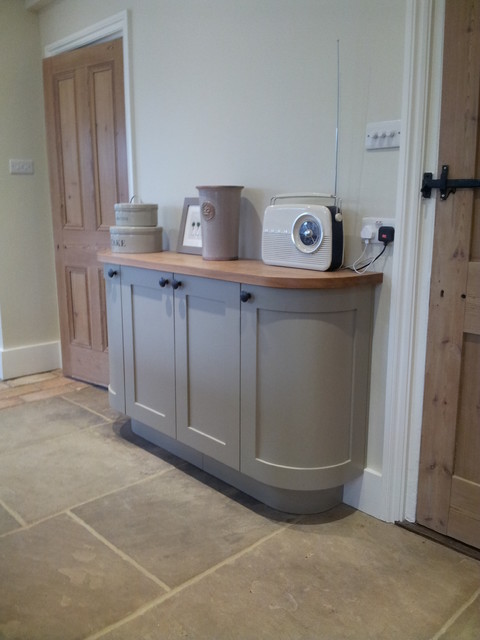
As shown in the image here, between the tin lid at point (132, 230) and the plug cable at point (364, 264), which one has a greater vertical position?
the tin lid at point (132, 230)

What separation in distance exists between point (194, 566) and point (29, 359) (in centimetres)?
253

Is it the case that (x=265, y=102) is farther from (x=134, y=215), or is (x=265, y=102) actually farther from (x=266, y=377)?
(x=266, y=377)

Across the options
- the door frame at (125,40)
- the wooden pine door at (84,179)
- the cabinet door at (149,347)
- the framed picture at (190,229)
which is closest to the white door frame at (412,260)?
the cabinet door at (149,347)

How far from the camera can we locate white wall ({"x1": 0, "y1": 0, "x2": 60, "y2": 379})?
140 inches

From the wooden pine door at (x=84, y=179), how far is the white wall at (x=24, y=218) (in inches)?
6.7

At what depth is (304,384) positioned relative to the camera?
198 centimetres

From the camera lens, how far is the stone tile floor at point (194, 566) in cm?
159

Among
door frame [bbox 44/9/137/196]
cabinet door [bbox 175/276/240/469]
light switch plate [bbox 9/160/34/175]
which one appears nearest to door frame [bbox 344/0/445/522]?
cabinet door [bbox 175/276/240/469]

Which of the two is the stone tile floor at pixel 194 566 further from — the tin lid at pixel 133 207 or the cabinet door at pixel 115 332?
the tin lid at pixel 133 207

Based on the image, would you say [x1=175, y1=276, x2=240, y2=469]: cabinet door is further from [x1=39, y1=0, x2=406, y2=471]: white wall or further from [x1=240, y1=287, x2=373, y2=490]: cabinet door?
[x1=39, y1=0, x2=406, y2=471]: white wall

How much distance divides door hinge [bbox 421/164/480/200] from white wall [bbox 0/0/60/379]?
9.18 feet

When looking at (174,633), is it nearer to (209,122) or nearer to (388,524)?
(388,524)

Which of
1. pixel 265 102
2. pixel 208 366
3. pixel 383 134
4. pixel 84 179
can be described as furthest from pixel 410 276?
pixel 84 179

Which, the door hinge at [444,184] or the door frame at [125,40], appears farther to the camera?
the door frame at [125,40]
